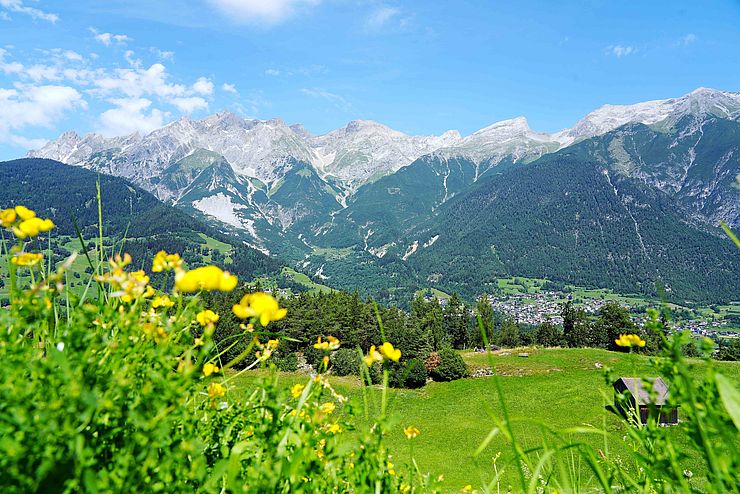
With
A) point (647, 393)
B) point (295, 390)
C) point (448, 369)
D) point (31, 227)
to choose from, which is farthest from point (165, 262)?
point (448, 369)

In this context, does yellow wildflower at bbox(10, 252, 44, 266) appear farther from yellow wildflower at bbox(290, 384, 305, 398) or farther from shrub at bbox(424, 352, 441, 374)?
shrub at bbox(424, 352, 441, 374)

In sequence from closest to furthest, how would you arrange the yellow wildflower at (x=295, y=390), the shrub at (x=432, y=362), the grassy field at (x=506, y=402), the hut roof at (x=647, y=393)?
the hut roof at (x=647, y=393)
the yellow wildflower at (x=295, y=390)
the grassy field at (x=506, y=402)
the shrub at (x=432, y=362)

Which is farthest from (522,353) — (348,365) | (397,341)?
(348,365)

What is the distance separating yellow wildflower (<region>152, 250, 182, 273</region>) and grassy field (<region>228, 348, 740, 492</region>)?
24.1m

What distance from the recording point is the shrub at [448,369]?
46.6m

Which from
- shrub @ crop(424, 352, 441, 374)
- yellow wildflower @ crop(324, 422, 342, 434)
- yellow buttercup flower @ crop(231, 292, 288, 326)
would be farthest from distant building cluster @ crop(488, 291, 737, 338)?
yellow buttercup flower @ crop(231, 292, 288, 326)

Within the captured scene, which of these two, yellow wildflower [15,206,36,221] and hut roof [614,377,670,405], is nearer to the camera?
hut roof [614,377,670,405]

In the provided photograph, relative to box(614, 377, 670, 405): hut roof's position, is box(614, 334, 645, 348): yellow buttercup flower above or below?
above

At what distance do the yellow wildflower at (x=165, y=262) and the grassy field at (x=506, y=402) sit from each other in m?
24.1

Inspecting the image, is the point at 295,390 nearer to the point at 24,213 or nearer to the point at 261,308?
the point at 261,308

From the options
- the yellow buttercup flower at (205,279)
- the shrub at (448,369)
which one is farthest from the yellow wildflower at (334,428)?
the shrub at (448,369)

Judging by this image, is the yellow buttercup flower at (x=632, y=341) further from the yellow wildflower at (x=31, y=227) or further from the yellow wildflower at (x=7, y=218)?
the yellow wildflower at (x=7, y=218)

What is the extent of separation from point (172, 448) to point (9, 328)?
566 mm

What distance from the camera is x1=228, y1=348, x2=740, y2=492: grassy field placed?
26922 millimetres
